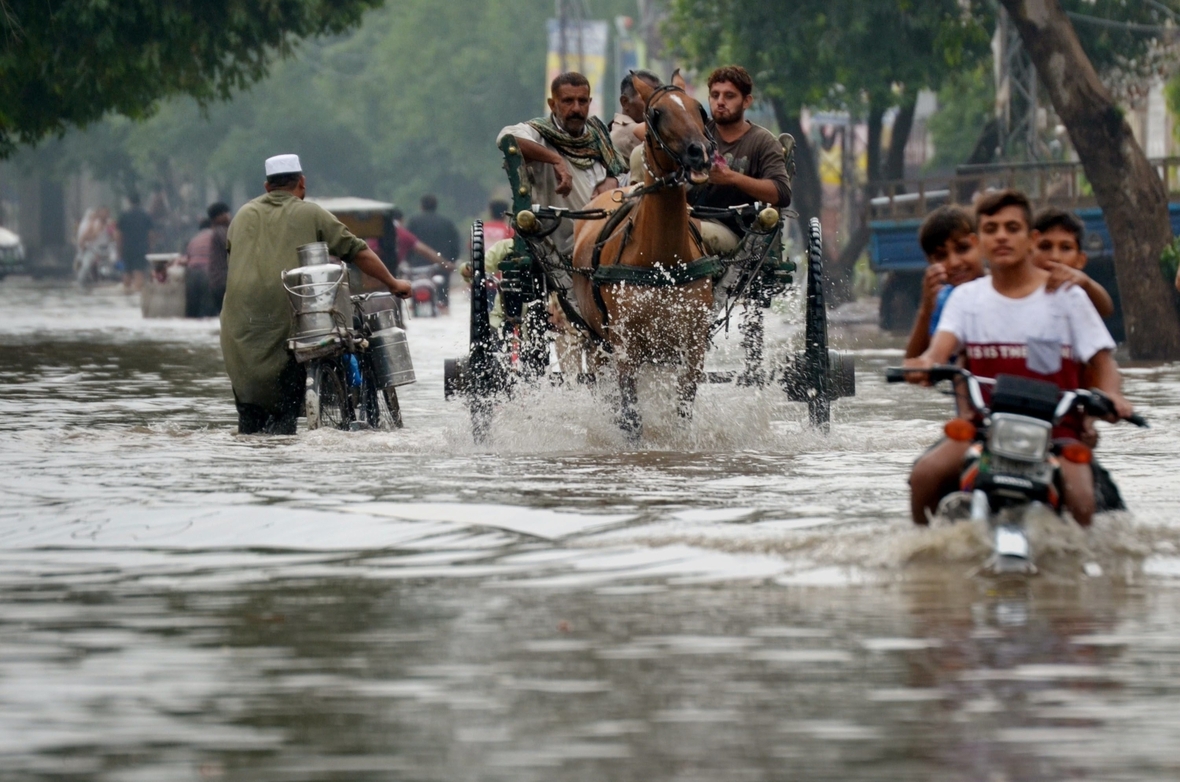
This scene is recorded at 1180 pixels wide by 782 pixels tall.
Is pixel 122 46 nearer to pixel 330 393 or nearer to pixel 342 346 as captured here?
pixel 330 393

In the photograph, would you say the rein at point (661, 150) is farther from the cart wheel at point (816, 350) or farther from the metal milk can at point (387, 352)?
the metal milk can at point (387, 352)

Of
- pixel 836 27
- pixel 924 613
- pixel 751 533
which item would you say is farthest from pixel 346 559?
pixel 836 27

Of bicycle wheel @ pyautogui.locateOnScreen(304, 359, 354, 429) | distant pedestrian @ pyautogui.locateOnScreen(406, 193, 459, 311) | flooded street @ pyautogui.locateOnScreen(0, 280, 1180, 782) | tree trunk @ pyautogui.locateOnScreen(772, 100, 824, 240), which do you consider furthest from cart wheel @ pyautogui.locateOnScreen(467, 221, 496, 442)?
tree trunk @ pyautogui.locateOnScreen(772, 100, 824, 240)

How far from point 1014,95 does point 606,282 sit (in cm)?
2475

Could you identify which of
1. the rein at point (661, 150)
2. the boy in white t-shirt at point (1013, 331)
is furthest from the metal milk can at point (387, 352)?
the boy in white t-shirt at point (1013, 331)

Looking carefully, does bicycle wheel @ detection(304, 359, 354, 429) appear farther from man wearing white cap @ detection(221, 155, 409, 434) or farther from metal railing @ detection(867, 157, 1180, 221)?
metal railing @ detection(867, 157, 1180, 221)

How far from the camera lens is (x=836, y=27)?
36438 mm

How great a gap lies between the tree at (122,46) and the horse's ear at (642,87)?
12415 millimetres

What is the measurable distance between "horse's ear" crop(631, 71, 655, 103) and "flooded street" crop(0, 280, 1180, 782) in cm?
161

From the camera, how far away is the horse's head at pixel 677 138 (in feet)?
40.1

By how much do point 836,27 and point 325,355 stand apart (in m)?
23.2

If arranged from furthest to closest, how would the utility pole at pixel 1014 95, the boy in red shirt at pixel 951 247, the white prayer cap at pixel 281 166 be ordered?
the utility pole at pixel 1014 95, the white prayer cap at pixel 281 166, the boy in red shirt at pixel 951 247

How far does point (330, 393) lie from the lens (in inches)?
571

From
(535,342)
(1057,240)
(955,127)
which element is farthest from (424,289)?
(1057,240)
